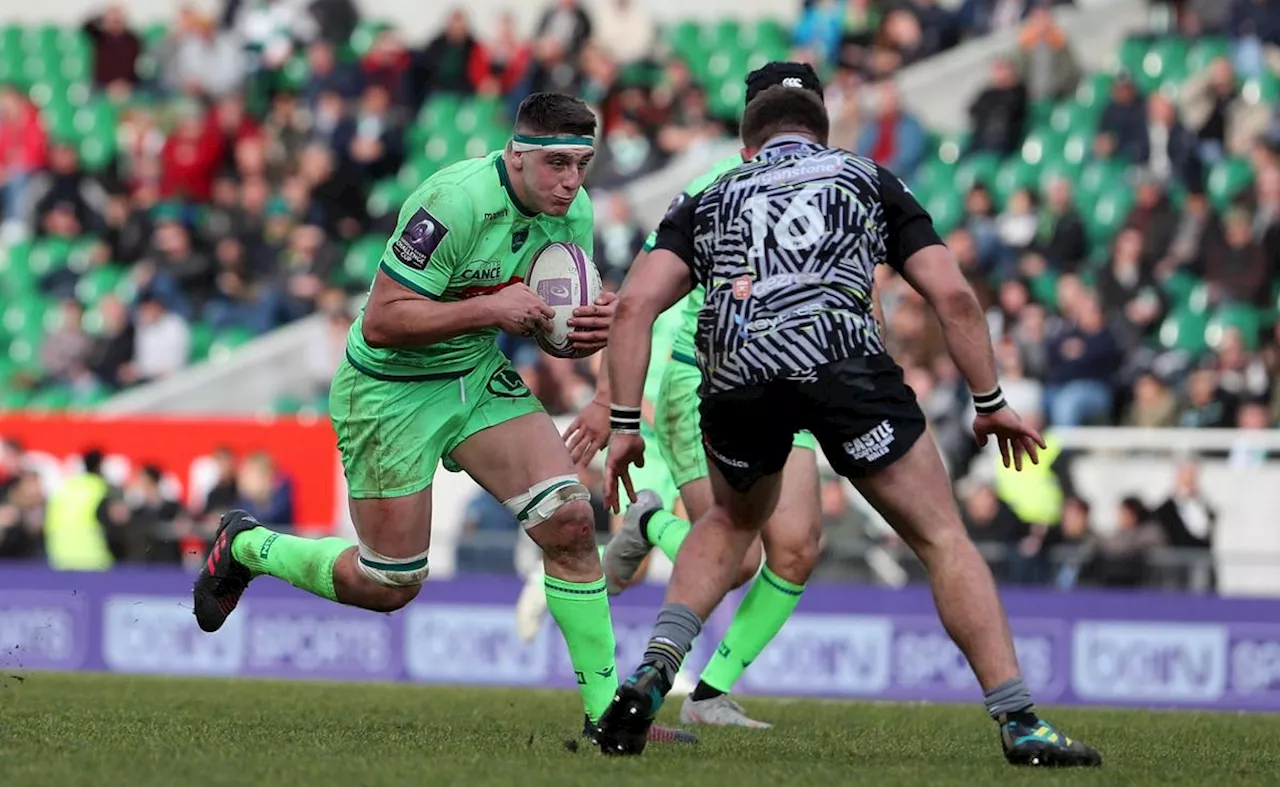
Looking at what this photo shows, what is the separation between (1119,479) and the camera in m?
16.7

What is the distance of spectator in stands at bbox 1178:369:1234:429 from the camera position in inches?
659

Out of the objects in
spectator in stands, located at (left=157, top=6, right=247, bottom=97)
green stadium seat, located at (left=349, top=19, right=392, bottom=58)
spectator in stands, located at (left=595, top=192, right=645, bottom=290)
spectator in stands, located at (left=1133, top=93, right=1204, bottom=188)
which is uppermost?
green stadium seat, located at (left=349, top=19, right=392, bottom=58)

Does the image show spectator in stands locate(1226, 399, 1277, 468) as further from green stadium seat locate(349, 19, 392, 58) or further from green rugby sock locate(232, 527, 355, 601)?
green stadium seat locate(349, 19, 392, 58)

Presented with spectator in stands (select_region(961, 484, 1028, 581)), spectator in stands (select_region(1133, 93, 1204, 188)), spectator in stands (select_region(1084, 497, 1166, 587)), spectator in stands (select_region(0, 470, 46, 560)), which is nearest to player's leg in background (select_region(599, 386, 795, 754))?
spectator in stands (select_region(961, 484, 1028, 581))

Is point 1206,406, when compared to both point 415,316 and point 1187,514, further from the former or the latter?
point 415,316

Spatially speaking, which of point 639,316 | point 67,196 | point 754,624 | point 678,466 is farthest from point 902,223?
point 67,196

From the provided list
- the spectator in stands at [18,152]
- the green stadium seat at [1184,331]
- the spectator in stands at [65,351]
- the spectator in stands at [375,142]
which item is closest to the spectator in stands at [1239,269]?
the green stadium seat at [1184,331]

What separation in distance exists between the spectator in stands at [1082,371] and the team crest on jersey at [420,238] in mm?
9728

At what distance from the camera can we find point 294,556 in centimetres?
935

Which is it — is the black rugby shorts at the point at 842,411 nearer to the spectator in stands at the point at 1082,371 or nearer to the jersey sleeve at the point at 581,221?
Answer: the jersey sleeve at the point at 581,221

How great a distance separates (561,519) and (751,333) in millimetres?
1172

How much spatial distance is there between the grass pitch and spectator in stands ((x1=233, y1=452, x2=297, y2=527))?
229 inches

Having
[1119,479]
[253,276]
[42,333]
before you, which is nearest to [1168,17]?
[1119,479]

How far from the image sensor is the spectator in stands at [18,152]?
24.7 m
